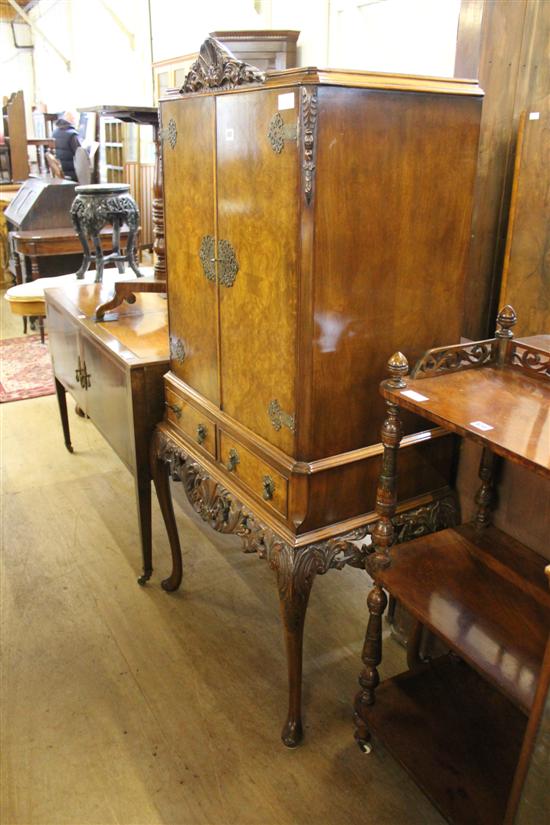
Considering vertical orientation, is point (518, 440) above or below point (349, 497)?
above

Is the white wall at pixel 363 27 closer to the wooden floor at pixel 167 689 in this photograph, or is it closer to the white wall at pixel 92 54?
the white wall at pixel 92 54

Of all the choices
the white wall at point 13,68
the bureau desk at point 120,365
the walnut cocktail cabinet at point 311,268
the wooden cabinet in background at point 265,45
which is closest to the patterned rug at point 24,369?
the bureau desk at point 120,365

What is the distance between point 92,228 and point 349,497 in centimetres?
213

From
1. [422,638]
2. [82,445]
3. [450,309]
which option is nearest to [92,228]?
[82,445]

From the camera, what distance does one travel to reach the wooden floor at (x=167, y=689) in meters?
1.68

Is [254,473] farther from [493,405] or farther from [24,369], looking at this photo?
[24,369]

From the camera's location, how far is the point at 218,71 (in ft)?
5.20

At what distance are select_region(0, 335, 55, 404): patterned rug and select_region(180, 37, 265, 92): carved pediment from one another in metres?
3.05

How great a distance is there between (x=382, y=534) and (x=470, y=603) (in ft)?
0.81

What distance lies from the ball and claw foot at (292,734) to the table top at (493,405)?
96cm

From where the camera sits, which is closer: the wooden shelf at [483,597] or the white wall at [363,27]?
the wooden shelf at [483,597]

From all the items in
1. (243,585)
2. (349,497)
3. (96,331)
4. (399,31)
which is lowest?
(243,585)

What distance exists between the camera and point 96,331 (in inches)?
99.3

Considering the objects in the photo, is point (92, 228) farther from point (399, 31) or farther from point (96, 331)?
point (399, 31)
